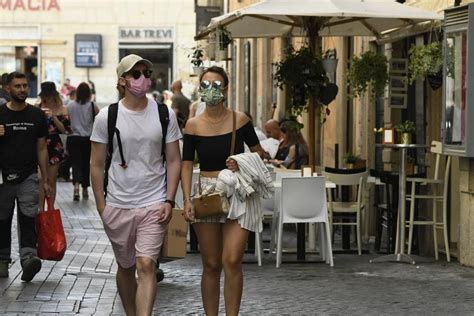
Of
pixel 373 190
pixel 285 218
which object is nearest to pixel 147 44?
pixel 373 190

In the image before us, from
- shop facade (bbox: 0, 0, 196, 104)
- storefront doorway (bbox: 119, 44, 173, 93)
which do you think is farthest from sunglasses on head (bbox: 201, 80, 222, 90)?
storefront doorway (bbox: 119, 44, 173, 93)

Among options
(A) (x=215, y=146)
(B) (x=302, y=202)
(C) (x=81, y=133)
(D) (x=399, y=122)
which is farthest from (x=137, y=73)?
(C) (x=81, y=133)

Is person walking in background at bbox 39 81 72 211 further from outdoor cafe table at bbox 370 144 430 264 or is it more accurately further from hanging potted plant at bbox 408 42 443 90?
hanging potted plant at bbox 408 42 443 90

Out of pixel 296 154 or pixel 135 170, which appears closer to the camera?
pixel 135 170

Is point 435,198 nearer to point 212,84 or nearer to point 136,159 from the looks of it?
point 212,84

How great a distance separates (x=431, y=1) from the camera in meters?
15.9

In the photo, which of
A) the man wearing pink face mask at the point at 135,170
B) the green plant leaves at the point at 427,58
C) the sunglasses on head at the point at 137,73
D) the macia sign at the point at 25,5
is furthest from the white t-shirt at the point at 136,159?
the macia sign at the point at 25,5

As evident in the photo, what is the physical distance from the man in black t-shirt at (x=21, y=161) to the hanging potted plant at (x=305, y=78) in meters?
3.44

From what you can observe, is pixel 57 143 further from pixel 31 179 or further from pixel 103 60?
pixel 103 60

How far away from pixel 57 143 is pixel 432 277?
5431 millimetres

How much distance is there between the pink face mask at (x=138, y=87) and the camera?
8.72 meters

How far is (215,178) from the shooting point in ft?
Result: 30.1

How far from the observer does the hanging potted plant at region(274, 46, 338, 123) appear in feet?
48.5

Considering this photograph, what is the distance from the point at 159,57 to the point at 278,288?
Result: 39.9 metres
